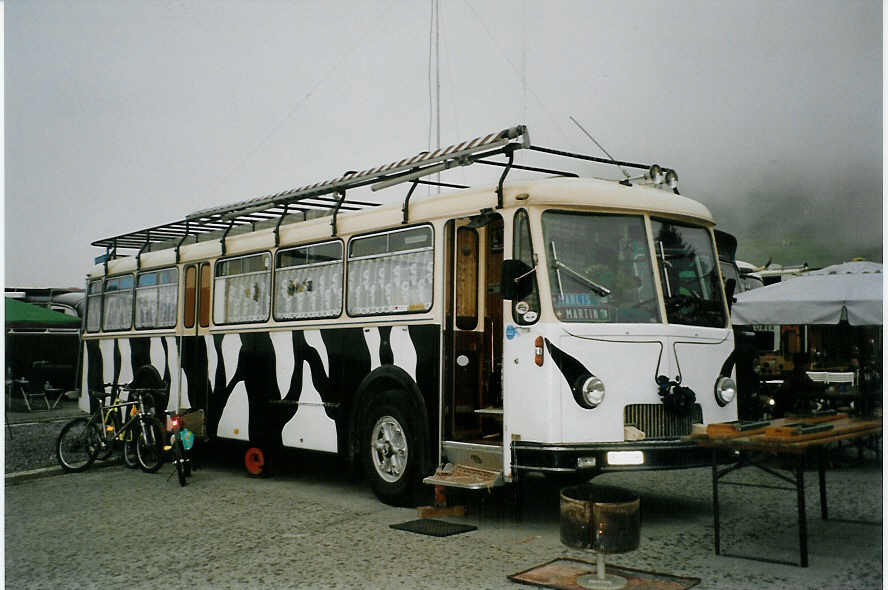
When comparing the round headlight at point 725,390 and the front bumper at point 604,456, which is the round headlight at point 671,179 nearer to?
the round headlight at point 725,390

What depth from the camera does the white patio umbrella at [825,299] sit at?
10641 millimetres

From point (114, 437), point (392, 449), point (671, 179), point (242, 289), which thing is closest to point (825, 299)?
point (671, 179)

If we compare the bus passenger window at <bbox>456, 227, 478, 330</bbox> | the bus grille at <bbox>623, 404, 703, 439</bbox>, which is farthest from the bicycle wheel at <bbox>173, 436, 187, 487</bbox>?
the bus grille at <bbox>623, 404, 703, 439</bbox>

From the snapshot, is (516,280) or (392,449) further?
(392,449)

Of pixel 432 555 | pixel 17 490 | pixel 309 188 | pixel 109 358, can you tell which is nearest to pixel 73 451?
pixel 17 490

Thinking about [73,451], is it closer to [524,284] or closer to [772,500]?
[524,284]

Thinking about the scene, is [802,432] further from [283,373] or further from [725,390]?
[283,373]

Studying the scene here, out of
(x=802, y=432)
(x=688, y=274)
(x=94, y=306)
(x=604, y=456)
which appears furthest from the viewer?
(x=94, y=306)

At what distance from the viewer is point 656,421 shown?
297 inches

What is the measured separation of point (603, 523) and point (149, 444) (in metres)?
7.43

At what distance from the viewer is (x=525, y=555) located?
677 cm

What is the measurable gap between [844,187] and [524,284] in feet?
9.12

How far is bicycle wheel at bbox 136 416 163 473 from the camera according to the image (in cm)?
1123

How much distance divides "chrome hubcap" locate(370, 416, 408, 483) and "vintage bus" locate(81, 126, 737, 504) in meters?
0.02
